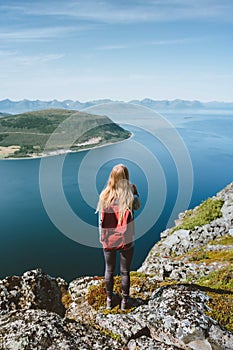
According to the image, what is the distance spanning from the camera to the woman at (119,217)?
5.53 meters

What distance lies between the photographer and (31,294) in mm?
6398

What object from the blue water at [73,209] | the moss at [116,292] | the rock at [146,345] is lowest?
the blue water at [73,209]

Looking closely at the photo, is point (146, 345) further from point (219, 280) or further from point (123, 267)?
point (219, 280)

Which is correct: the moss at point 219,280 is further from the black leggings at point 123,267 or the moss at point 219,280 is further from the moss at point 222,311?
the black leggings at point 123,267

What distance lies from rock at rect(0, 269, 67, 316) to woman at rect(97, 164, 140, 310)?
1333 millimetres

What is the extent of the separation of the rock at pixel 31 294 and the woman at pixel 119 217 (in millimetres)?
1333

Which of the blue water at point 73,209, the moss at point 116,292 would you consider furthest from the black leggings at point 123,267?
the blue water at point 73,209

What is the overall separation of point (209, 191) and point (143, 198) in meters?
24.7

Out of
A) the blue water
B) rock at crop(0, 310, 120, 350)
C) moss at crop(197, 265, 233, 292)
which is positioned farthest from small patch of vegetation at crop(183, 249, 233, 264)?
the blue water

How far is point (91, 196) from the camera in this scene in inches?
2692

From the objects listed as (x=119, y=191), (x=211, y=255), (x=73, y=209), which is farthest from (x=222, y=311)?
(x=73, y=209)

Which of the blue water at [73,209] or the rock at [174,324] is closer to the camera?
the rock at [174,324]

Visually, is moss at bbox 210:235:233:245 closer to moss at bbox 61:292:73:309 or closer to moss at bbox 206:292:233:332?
moss at bbox 61:292:73:309

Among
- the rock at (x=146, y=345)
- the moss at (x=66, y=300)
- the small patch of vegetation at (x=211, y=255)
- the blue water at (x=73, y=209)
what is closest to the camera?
the rock at (x=146, y=345)
